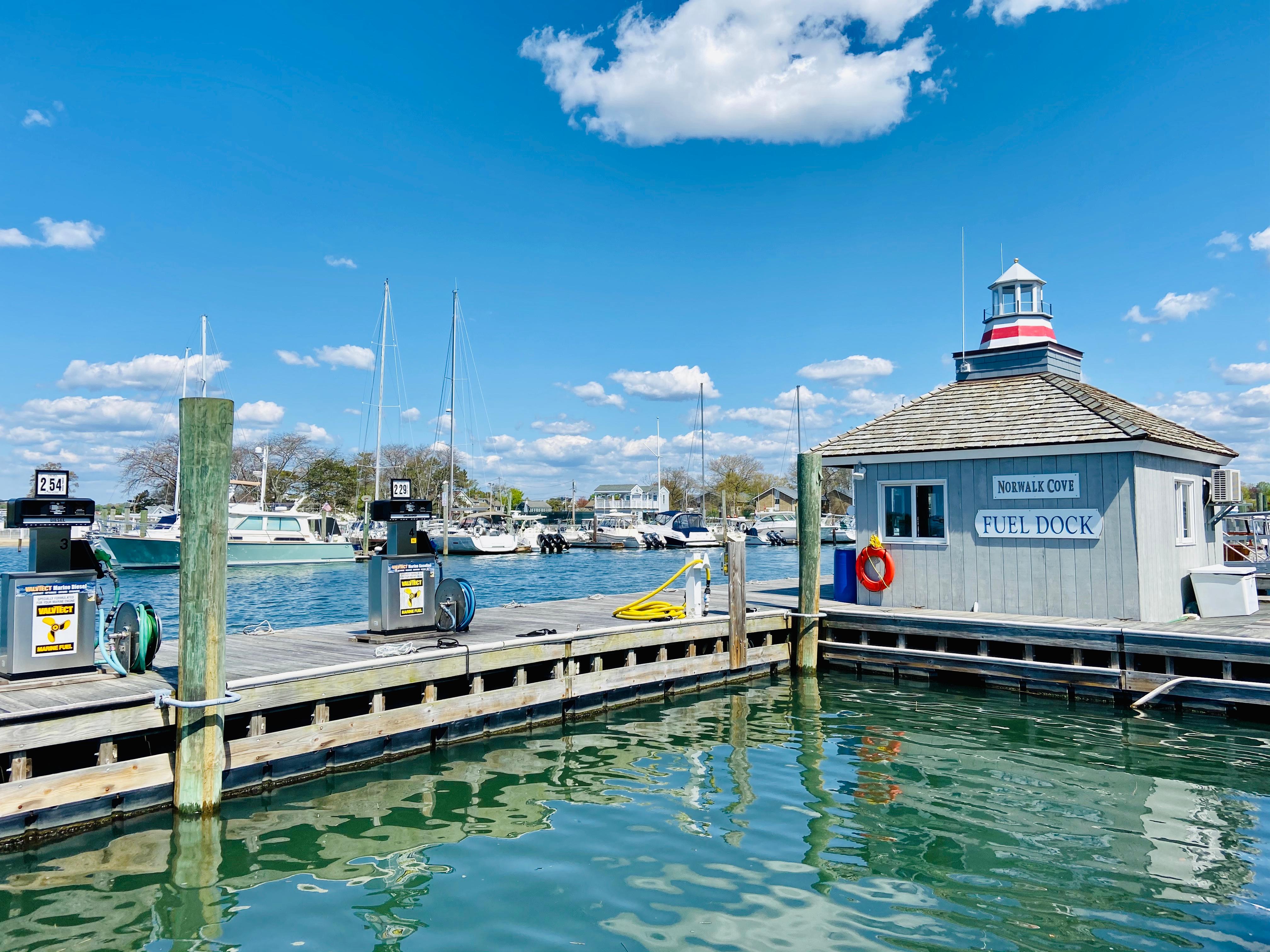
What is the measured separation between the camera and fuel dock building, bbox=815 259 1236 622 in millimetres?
12828

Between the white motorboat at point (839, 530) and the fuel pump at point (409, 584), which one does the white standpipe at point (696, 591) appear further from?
the white motorboat at point (839, 530)

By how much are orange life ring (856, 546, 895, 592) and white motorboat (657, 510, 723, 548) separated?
48006 millimetres

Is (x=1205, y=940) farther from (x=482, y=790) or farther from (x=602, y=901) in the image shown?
(x=482, y=790)

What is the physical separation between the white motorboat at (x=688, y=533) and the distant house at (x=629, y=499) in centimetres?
1221

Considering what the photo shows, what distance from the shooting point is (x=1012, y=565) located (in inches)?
541

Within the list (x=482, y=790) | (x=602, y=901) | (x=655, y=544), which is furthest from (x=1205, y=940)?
(x=655, y=544)

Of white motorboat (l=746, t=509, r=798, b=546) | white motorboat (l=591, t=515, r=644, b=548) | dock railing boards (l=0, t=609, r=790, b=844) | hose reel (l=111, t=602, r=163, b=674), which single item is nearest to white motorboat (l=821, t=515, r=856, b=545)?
white motorboat (l=746, t=509, r=798, b=546)

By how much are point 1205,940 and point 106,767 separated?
837 centimetres

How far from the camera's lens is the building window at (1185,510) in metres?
13.9

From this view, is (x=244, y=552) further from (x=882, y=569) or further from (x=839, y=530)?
(x=839, y=530)

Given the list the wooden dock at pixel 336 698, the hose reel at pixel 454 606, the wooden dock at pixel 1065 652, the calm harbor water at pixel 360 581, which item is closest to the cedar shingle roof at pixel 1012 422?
the wooden dock at pixel 1065 652

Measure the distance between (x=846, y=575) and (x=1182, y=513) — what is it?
219 inches

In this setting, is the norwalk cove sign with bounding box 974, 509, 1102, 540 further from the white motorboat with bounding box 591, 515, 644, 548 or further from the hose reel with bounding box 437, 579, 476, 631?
the white motorboat with bounding box 591, 515, 644, 548

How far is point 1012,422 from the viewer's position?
14133mm
